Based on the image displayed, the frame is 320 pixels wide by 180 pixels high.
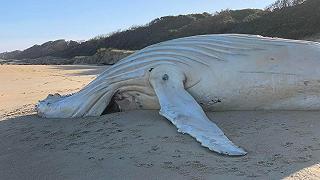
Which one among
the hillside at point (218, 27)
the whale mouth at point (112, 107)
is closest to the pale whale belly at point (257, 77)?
the whale mouth at point (112, 107)

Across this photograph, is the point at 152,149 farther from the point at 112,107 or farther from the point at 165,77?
the point at 112,107

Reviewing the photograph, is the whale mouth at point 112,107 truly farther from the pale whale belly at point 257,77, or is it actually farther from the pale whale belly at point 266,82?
the pale whale belly at point 266,82

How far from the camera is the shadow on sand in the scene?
3826mm

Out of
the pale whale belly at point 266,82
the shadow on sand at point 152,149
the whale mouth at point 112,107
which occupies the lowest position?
the shadow on sand at point 152,149

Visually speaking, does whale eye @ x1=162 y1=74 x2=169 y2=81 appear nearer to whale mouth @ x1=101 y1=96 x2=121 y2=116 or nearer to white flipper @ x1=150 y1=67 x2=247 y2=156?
white flipper @ x1=150 y1=67 x2=247 y2=156

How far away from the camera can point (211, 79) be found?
19.2ft

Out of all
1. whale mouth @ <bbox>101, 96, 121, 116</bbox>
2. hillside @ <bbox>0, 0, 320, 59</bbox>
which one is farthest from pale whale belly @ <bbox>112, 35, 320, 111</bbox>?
hillside @ <bbox>0, 0, 320, 59</bbox>

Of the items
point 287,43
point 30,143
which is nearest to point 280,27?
point 287,43

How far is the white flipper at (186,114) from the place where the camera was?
14.1 ft

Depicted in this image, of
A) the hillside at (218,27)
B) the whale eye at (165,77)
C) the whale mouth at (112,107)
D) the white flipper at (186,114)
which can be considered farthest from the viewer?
the hillside at (218,27)

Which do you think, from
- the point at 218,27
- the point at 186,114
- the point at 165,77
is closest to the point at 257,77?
the point at 165,77

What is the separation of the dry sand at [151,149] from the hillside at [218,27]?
18.9m

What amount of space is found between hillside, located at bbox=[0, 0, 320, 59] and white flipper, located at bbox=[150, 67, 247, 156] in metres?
18.4

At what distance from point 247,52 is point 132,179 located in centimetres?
276
